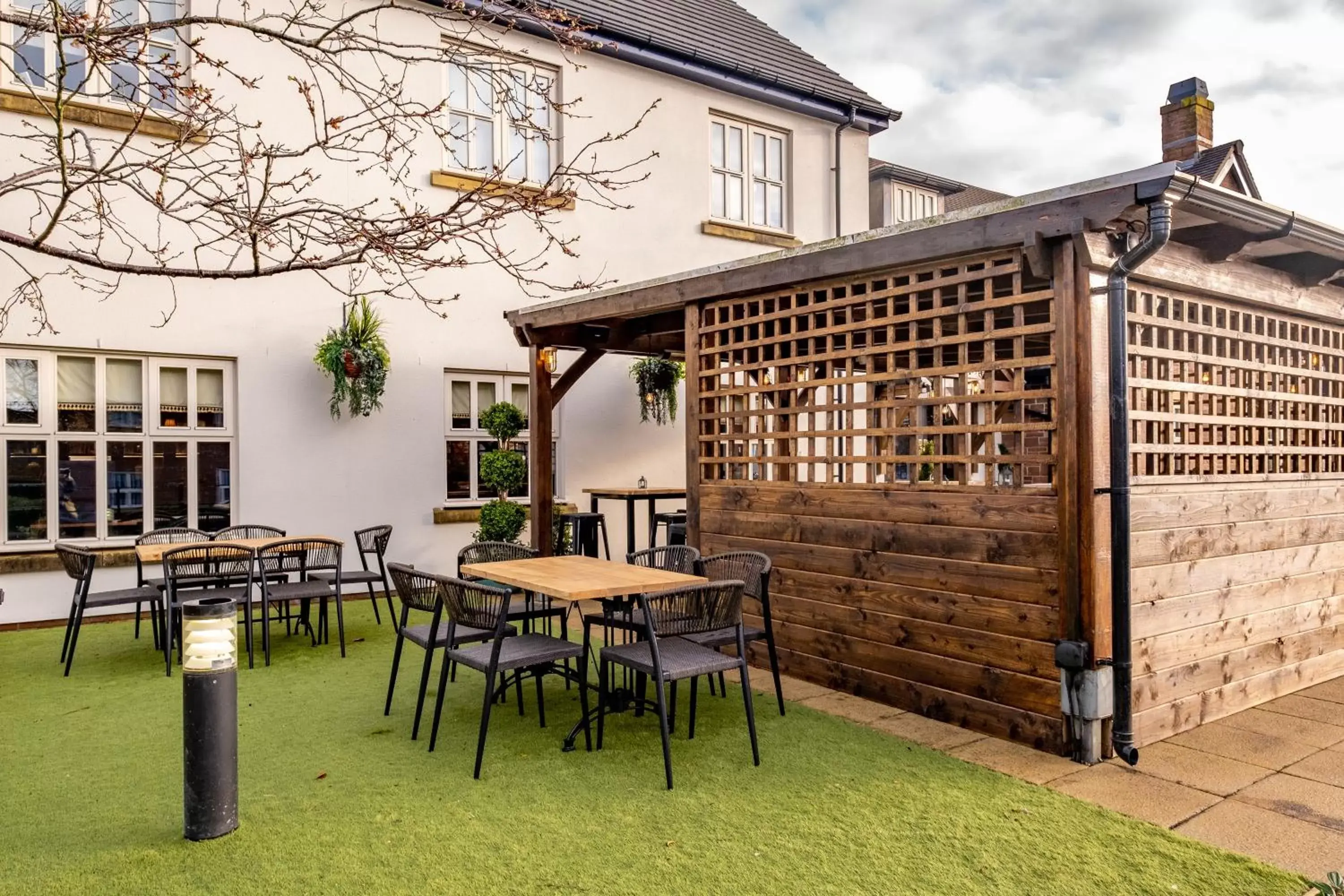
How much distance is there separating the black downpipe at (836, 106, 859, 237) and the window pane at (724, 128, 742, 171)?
1.41 metres

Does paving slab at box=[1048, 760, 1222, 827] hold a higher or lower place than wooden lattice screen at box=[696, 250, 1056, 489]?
lower

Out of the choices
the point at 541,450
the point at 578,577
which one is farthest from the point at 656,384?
the point at 578,577

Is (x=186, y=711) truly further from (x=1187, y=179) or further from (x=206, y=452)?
(x=206, y=452)

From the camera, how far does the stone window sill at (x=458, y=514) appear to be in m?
9.11

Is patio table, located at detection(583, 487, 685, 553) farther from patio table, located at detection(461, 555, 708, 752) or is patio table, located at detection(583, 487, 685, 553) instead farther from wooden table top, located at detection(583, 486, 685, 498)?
patio table, located at detection(461, 555, 708, 752)

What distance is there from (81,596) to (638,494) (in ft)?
15.3

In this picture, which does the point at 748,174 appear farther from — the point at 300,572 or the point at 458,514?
the point at 300,572

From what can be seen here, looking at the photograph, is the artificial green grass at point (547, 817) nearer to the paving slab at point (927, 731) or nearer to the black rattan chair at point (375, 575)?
the paving slab at point (927, 731)

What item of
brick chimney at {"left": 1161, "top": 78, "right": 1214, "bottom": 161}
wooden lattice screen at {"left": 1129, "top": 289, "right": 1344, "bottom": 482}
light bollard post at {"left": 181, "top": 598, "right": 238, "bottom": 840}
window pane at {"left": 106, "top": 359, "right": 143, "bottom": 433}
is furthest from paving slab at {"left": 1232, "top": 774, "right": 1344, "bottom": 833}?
brick chimney at {"left": 1161, "top": 78, "right": 1214, "bottom": 161}

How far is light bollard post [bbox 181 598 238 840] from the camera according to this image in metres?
3.27

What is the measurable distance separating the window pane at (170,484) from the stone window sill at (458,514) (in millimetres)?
2201

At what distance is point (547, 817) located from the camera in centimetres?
349

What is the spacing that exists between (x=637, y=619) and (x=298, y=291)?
5.26 meters

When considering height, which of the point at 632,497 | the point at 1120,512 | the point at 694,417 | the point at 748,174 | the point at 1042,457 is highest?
the point at 748,174
